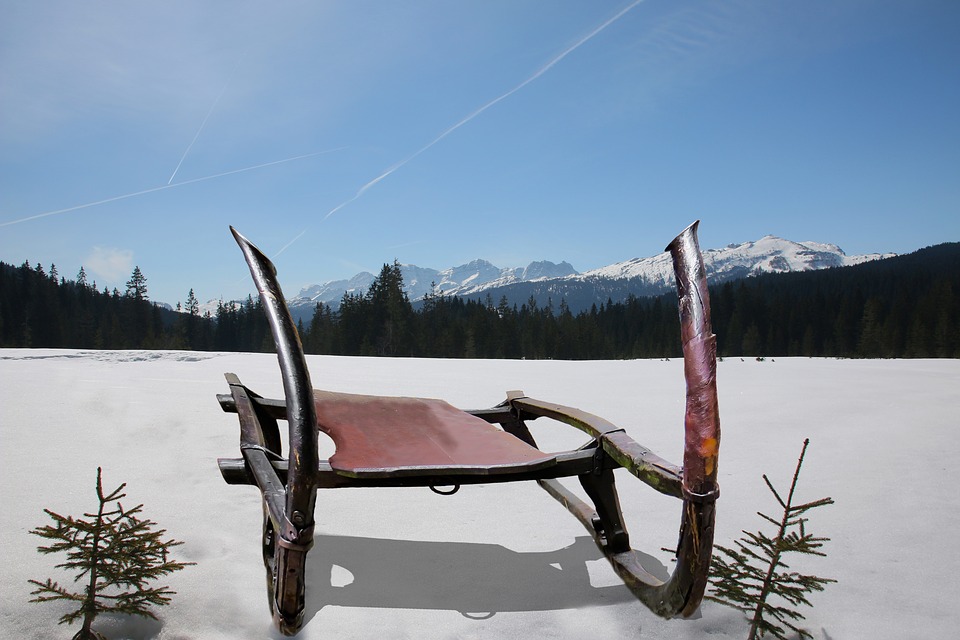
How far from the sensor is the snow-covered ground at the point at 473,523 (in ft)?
7.07

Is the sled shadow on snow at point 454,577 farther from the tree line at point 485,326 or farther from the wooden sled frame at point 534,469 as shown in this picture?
the tree line at point 485,326

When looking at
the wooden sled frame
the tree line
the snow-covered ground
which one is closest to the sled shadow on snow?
the snow-covered ground

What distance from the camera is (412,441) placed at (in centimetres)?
270

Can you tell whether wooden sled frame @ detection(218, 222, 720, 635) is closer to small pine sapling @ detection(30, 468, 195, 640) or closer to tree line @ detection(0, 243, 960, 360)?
small pine sapling @ detection(30, 468, 195, 640)

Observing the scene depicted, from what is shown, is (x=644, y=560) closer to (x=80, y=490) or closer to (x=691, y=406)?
(x=691, y=406)

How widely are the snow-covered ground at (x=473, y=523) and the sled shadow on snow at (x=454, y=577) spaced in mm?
12

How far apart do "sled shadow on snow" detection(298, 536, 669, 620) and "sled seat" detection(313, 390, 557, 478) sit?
22.7 inches

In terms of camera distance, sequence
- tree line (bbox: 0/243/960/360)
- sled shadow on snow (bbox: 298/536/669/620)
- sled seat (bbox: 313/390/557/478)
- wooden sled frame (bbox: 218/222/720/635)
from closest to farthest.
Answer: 1. wooden sled frame (bbox: 218/222/720/635)
2. sled seat (bbox: 313/390/557/478)
3. sled shadow on snow (bbox: 298/536/669/620)
4. tree line (bbox: 0/243/960/360)

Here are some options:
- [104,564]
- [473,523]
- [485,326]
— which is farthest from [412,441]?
[485,326]

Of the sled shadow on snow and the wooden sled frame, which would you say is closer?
the wooden sled frame

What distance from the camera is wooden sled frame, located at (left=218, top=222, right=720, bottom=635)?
169 centimetres

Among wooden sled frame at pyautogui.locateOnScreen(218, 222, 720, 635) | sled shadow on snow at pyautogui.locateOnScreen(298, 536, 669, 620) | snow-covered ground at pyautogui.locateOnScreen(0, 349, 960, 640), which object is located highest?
wooden sled frame at pyautogui.locateOnScreen(218, 222, 720, 635)

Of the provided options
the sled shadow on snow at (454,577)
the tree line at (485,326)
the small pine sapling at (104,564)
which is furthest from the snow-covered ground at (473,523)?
the tree line at (485,326)

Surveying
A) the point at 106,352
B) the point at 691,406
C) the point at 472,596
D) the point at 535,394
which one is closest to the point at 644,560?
the point at 472,596
